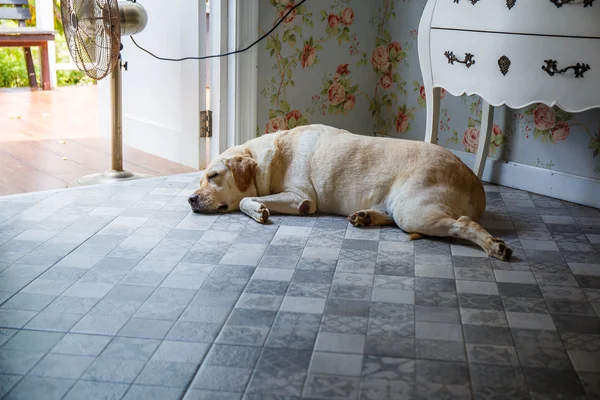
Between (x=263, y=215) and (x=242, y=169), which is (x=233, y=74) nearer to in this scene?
(x=242, y=169)

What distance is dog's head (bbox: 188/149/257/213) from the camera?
2883 millimetres

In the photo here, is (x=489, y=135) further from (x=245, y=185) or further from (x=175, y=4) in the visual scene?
(x=175, y=4)

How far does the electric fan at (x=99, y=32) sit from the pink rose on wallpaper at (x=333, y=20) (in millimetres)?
990

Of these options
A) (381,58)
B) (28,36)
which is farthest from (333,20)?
(28,36)

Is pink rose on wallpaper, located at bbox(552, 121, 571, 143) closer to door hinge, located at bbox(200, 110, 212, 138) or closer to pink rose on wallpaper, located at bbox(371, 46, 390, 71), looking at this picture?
pink rose on wallpaper, located at bbox(371, 46, 390, 71)

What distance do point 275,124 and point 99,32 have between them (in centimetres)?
104

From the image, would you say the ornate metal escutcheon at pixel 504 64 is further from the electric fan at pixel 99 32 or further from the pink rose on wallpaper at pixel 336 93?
the electric fan at pixel 99 32

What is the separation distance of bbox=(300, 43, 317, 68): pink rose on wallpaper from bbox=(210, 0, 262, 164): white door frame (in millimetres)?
271

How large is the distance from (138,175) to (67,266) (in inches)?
52.2

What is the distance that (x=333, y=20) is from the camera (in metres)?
3.85

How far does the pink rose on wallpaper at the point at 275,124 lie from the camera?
379 centimetres

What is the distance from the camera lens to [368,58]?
4.06 meters

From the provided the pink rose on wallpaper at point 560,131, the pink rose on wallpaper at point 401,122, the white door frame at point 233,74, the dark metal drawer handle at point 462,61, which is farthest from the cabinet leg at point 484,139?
the white door frame at point 233,74

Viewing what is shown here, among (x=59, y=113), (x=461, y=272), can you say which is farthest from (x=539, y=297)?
(x=59, y=113)
